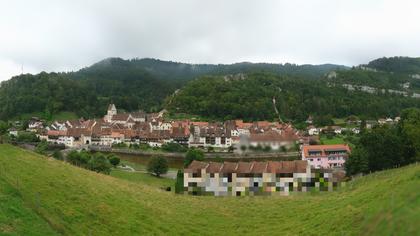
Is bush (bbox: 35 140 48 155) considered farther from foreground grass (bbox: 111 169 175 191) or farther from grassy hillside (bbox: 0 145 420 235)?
grassy hillside (bbox: 0 145 420 235)

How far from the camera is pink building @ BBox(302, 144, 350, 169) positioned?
52.0 metres

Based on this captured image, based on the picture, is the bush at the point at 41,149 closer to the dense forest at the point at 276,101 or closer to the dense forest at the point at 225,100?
the dense forest at the point at 225,100

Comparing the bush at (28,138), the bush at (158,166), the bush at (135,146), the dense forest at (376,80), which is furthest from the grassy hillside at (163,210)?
the dense forest at (376,80)

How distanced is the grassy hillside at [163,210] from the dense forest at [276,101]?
86.3 metres

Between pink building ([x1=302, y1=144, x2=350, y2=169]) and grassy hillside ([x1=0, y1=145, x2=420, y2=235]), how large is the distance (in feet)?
94.0

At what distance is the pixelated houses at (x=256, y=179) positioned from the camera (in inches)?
1193

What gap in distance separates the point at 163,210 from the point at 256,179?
1424cm

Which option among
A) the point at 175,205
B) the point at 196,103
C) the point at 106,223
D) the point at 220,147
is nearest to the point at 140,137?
the point at 220,147

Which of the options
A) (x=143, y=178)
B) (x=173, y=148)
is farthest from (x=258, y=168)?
(x=173, y=148)

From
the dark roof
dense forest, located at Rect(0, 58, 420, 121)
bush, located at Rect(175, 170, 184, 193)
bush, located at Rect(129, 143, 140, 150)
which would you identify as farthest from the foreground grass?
dense forest, located at Rect(0, 58, 420, 121)

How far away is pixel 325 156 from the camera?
173 ft

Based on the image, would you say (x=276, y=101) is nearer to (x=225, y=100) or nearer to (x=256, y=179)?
(x=225, y=100)

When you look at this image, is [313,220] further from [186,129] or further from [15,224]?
[186,129]

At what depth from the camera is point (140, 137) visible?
84.1 meters
